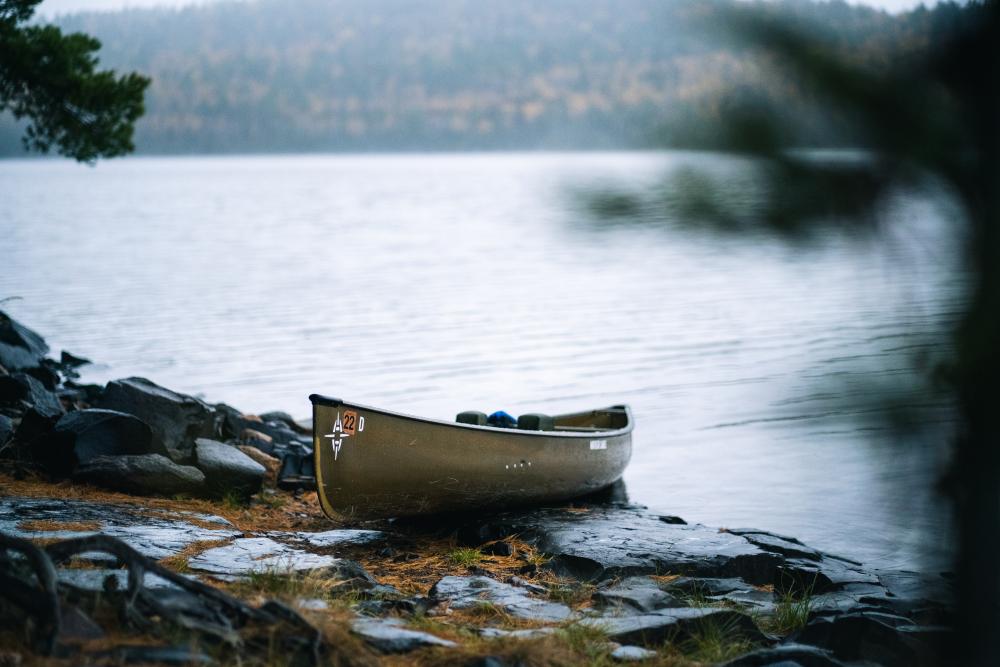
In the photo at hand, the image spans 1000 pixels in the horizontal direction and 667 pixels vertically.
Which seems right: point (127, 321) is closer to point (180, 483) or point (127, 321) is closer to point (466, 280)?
point (466, 280)

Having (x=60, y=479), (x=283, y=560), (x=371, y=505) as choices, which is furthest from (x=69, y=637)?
(x=60, y=479)

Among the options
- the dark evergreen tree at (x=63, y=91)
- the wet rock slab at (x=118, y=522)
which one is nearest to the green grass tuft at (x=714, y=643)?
the wet rock slab at (x=118, y=522)

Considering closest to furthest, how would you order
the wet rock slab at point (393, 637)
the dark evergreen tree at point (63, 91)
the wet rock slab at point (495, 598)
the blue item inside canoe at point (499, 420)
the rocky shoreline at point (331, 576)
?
the rocky shoreline at point (331, 576) → the wet rock slab at point (393, 637) → the wet rock slab at point (495, 598) → the blue item inside canoe at point (499, 420) → the dark evergreen tree at point (63, 91)

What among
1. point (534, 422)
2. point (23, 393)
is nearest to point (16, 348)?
point (23, 393)

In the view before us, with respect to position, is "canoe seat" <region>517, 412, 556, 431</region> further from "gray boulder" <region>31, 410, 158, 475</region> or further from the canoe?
"gray boulder" <region>31, 410, 158, 475</region>

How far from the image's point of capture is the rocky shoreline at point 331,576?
4.46 m


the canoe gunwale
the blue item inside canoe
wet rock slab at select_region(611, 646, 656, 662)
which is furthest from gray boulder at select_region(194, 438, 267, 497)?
wet rock slab at select_region(611, 646, 656, 662)

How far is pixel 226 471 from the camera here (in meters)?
10.2

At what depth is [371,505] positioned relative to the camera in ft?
29.9

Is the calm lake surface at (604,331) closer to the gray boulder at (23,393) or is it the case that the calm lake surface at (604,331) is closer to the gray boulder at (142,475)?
the gray boulder at (142,475)

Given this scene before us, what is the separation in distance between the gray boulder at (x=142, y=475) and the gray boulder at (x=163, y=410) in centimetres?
57

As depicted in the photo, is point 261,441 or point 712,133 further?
point 261,441

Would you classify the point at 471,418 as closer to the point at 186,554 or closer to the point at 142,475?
the point at 142,475

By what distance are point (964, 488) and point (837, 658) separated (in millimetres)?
3255
